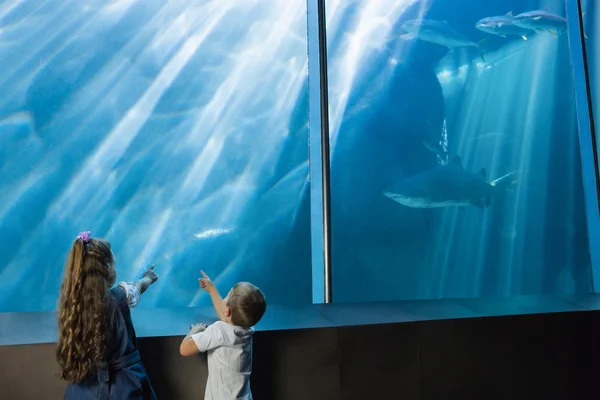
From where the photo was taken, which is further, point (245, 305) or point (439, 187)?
point (439, 187)

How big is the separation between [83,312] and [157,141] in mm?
16414

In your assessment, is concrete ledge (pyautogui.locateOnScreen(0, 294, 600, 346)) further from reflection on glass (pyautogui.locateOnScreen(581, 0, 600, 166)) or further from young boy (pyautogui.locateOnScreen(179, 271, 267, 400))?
reflection on glass (pyautogui.locateOnScreen(581, 0, 600, 166))

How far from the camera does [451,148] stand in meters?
28.4

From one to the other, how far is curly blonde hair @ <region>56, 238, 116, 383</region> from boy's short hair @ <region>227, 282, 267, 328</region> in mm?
419

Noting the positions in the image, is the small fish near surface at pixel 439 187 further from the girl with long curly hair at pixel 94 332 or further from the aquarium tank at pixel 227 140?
the girl with long curly hair at pixel 94 332

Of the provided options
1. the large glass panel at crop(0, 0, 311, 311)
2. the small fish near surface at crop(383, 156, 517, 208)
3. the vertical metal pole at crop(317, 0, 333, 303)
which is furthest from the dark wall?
the large glass panel at crop(0, 0, 311, 311)

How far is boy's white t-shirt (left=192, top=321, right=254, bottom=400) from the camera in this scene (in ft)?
5.81

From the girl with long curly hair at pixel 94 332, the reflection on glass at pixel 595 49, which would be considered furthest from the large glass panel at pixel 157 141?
the girl with long curly hair at pixel 94 332

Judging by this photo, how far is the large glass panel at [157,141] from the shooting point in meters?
12.5

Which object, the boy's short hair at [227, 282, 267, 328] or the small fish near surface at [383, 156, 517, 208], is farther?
the small fish near surface at [383, 156, 517, 208]

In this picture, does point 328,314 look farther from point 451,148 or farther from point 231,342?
point 451,148

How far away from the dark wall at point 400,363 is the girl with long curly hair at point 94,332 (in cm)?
31

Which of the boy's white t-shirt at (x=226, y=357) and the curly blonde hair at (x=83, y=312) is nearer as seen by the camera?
the curly blonde hair at (x=83, y=312)

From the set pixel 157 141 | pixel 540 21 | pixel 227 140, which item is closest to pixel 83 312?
pixel 540 21
